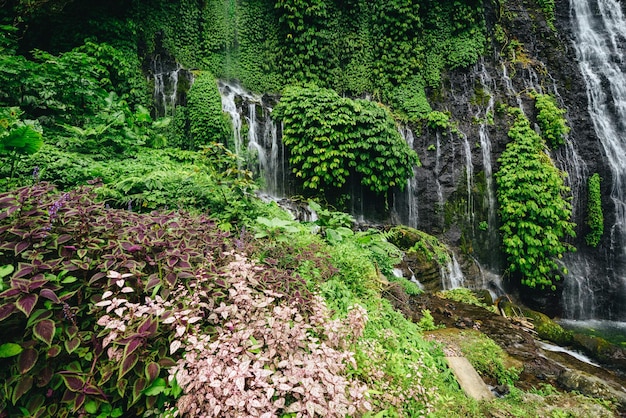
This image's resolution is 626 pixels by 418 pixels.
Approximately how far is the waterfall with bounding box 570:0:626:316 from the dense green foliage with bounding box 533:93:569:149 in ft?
5.52

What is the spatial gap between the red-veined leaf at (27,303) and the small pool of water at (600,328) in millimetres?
11702

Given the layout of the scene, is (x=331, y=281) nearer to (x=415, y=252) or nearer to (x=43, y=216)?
(x=43, y=216)

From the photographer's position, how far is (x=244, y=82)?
12.4m

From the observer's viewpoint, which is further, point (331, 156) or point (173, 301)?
point (331, 156)

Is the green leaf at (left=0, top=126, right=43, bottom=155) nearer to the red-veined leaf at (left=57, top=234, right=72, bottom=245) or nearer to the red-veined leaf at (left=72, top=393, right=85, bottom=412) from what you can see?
the red-veined leaf at (left=57, top=234, right=72, bottom=245)

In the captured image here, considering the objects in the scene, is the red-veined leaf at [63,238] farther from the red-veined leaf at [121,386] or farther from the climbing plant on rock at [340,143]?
the climbing plant on rock at [340,143]

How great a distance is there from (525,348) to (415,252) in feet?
11.2

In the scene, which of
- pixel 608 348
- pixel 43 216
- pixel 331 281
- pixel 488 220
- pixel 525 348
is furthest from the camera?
pixel 488 220

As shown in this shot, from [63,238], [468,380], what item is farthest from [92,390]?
[468,380]

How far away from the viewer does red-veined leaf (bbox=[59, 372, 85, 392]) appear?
4.94 ft

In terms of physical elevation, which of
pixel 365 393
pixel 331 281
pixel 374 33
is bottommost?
pixel 365 393

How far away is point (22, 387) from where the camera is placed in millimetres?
1455

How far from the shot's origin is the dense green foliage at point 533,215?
9.84 metres

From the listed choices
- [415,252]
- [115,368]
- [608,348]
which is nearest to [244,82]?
[415,252]
